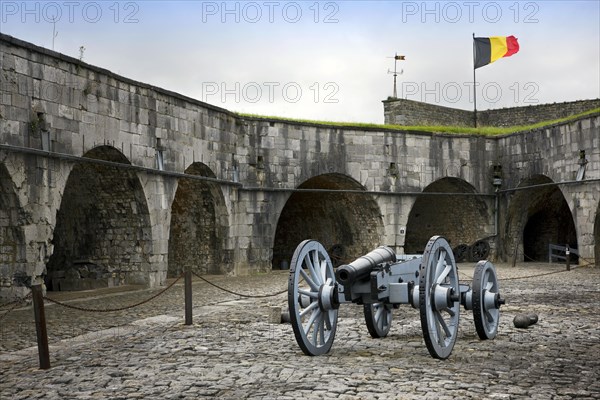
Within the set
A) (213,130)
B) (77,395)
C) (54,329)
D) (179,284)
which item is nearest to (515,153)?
(213,130)

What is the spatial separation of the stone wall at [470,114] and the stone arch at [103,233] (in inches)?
483

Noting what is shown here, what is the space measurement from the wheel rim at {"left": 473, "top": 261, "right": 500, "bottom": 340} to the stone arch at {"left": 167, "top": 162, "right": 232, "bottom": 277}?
1099cm

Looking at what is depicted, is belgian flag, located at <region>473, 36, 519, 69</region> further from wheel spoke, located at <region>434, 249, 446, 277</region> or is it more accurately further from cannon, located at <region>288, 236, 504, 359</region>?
wheel spoke, located at <region>434, 249, 446, 277</region>

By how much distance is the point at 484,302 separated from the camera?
25.0ft

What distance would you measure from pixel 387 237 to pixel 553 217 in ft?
23.7

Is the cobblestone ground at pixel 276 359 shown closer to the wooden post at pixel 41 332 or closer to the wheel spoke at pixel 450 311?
the wooden post at pixel 41 332

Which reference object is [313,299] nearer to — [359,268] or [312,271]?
[312,271]

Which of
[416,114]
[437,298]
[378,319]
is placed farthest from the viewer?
[416,114]

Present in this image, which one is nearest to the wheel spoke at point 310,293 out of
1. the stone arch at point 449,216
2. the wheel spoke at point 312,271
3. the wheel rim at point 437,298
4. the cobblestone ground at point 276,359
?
the wheel spoke at point 312,271

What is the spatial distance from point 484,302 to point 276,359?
2296 millimetres

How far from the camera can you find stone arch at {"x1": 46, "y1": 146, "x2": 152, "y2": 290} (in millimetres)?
14883

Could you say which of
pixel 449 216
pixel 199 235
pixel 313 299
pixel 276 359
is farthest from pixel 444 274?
pixel 449 216

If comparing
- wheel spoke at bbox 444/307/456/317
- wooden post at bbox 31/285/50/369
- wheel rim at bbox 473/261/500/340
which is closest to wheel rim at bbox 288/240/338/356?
wheel spoke at bbox 444/307/456/317

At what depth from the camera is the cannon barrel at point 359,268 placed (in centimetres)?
680
